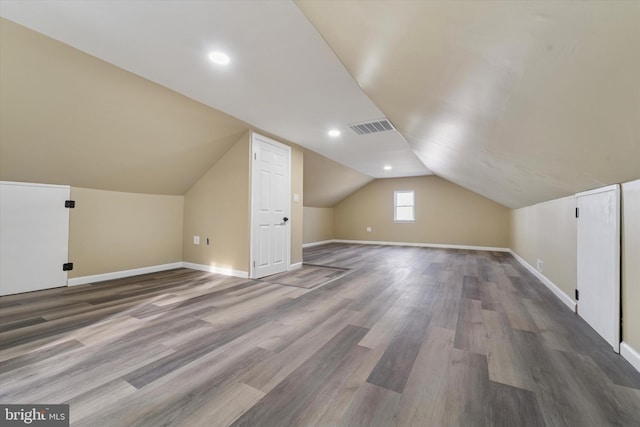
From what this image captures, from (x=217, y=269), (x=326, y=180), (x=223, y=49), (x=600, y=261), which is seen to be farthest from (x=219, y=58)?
(x=326, y=180)

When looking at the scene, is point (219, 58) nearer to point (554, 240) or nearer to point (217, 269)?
point (217, 269)

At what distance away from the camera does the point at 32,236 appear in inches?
113

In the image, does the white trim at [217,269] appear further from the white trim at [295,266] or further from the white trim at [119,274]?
the white trim at [295,266]

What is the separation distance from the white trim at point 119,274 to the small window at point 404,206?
610 cm

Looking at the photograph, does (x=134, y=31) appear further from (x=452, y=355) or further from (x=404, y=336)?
(x=452, y=355)

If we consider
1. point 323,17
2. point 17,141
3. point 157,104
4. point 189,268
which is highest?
point 157,104

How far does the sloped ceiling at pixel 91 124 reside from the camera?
6.42ft

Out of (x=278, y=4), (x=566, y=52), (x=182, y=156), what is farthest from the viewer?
(x=182, y=156)

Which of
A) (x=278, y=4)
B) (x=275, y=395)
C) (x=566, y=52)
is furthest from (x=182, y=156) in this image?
(x=566, y=52)

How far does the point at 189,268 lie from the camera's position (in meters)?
4.22

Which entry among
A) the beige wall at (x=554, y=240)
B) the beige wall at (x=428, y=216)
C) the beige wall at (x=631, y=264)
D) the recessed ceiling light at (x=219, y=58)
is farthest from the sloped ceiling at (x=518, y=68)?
the beige wall at (x=428, y=216)

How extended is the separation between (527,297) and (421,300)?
3.97 feet

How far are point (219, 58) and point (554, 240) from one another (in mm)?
4010

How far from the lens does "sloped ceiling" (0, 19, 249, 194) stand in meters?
1.96
